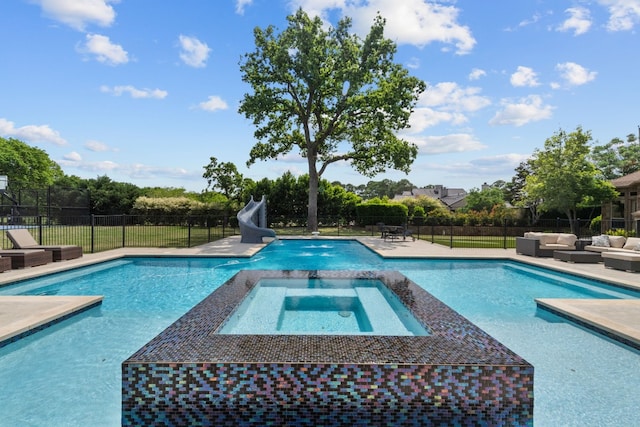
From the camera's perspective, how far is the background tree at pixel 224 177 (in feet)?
124

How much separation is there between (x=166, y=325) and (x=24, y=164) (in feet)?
170

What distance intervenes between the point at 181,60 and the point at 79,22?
324 cm

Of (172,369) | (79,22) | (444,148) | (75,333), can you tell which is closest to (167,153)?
(79,22)

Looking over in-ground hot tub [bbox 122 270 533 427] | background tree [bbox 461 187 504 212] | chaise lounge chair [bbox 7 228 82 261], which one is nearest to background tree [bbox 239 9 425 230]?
chaise lounge chair [bbox 7 228 82 261]

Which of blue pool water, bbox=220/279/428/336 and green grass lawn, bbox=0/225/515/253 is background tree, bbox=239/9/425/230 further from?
blue pool water, bbox=220/279/428/336

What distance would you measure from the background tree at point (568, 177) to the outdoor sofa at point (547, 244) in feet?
32.7

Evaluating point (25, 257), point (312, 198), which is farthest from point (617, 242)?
point (25, 257)

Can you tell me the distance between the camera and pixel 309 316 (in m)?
5.68

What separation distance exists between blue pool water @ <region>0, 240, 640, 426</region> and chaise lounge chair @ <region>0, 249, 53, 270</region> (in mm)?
927

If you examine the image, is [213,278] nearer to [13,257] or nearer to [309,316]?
[309,316]

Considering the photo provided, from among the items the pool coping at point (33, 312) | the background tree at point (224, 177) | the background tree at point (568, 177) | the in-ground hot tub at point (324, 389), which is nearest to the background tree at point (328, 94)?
the background tree at point (568, 177)

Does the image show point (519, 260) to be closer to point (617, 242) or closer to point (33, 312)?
point (617, 242)

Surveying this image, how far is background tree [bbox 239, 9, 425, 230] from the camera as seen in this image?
20.6 meters

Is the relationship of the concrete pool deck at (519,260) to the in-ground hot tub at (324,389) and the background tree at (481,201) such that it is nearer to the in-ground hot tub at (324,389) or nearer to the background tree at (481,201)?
the in-ground hot tub at (324,389)
